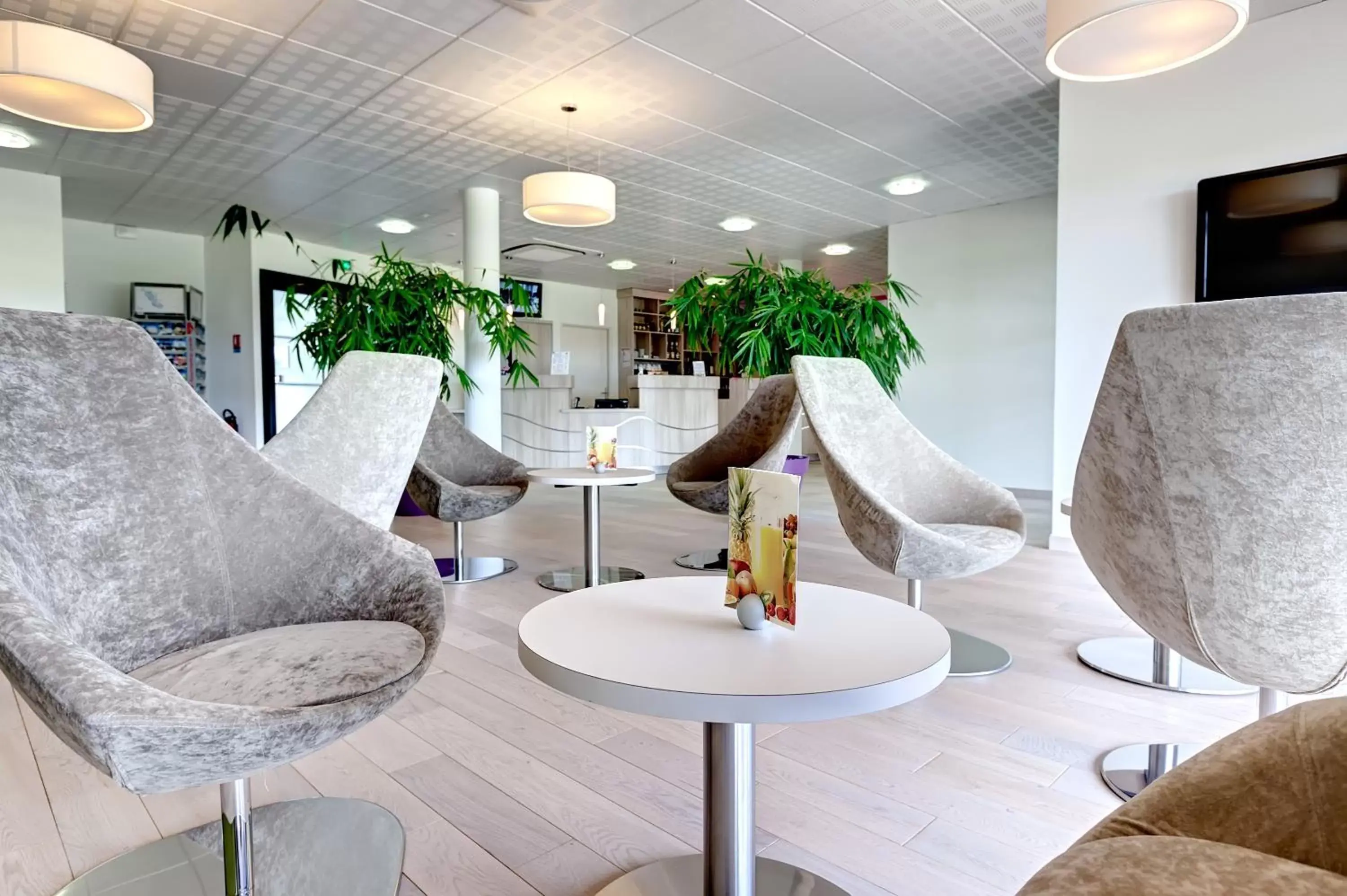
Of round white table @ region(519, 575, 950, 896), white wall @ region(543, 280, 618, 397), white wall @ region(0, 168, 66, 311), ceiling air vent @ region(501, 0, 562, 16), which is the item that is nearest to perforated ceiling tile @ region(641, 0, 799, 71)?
ceiling air vent @ region(501, 0, 562, 16)

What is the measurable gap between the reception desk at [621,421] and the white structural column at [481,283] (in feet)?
3.66

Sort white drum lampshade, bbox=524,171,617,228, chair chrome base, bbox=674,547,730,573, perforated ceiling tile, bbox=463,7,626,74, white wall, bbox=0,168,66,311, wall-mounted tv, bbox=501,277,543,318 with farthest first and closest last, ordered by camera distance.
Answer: wall-mounted tv, bbox=501,277,543,318, white wall, bbox=0,168,66,311, white drum lampshade, bbox=524,171,617,228, chair chrome base, bbox=674,547,730,573, perforated ceiling tile, bbox=463,7,626,74

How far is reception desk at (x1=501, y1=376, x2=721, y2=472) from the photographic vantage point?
8.28 metres

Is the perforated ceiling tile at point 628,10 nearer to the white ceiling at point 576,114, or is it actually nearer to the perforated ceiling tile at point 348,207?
the white ceiling at point 576,114

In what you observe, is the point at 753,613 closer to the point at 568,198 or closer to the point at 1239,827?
the point at 1239,827

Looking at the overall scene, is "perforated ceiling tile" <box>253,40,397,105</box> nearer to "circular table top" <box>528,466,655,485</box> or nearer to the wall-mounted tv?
"circular table top" <box>528,466,655,485</box>

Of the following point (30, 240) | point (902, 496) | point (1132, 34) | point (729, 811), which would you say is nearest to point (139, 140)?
point (30, 240)

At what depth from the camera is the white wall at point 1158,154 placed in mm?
3924

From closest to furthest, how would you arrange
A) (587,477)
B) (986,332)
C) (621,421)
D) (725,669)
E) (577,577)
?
(725,669) → (587,477) → (577,577) → (986,332) → (621,421)

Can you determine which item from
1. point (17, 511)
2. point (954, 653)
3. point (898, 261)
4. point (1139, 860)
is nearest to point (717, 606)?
point (1139, 860)

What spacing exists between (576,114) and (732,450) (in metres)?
2.50

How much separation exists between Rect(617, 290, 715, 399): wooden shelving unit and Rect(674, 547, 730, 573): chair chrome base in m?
7.89

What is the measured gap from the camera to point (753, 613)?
1.16 meters

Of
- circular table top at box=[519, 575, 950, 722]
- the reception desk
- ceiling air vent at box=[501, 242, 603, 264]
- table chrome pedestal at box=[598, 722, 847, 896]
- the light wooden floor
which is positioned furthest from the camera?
ceiling air vent at box=[501, 242, 603, 264]
